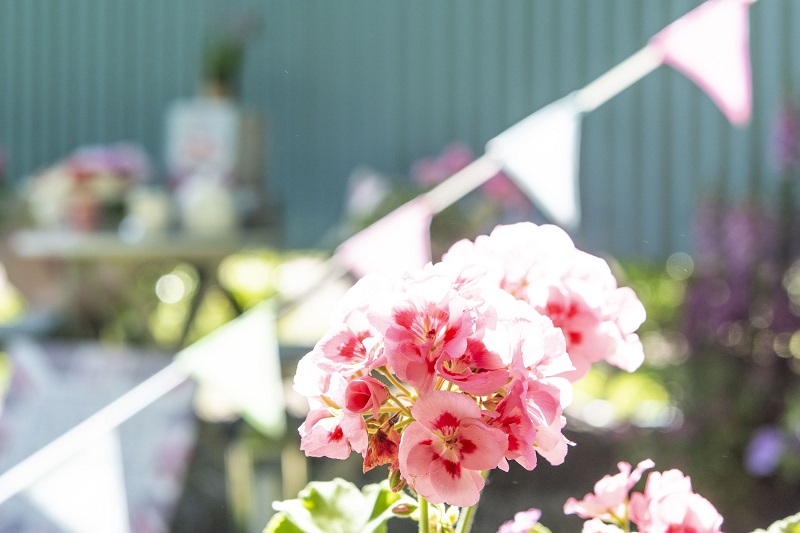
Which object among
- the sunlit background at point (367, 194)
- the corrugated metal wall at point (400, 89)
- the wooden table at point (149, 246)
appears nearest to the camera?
the sunlit background at point (367, 194)

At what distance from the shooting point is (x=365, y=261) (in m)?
1.30

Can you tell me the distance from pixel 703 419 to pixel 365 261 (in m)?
1.57

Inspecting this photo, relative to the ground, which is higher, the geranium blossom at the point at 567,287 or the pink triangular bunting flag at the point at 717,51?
the pink triangular bunting flag at the point at 717,51

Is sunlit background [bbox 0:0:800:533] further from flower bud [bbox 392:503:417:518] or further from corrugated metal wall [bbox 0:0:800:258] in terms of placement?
flower bud [bbox 392:503:417:518]

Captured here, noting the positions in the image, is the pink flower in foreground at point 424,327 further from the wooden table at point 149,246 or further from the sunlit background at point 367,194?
the wooden table at point 149,246

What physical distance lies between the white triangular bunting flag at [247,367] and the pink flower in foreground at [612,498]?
558 millimetres

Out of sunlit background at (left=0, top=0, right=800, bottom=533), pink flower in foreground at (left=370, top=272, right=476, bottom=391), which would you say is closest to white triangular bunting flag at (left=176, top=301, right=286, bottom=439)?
sunlit background at (left=0, top=0, right=800, bottom=533)

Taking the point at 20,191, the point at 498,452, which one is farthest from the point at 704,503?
the point at 20,191

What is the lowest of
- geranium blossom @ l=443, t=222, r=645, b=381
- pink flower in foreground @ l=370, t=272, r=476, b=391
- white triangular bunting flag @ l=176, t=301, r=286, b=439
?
pink flower in foreground @ l=370, t=272, r=476, b=391

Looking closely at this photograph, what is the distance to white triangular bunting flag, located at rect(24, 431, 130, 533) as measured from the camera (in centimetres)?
92

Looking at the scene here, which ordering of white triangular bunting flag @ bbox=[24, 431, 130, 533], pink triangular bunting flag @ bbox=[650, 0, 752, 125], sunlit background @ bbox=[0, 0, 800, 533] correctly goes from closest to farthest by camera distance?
white triangular bunting flag @ bbox=[24, 431, 130, 533], pink triangular bunting flag @ bbox=[650, 0, 752, 125], sunlit background @ bbox=[0, 0, 800, 533]

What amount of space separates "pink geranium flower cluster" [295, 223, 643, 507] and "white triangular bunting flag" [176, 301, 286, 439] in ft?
1.83

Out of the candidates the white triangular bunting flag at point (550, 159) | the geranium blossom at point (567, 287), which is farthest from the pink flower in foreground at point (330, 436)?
the white triangular bunting flag at point (550, 159)

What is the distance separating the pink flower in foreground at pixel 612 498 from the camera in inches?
18.9
